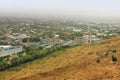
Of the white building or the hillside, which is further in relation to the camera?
the white building

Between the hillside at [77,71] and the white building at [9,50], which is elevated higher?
the hillside at [77,71]

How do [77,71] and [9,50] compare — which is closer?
[77,71]

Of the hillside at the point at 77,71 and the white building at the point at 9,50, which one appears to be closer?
the hillside at the point at 77,71

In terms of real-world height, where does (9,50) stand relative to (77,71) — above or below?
below

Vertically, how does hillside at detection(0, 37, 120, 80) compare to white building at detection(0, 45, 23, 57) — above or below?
above

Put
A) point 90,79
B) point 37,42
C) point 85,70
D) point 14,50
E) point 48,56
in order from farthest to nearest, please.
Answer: point 37,42, point 14,50, point 48,56, point 85,70, point 90,79

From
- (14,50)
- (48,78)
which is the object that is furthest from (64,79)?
(14,50)

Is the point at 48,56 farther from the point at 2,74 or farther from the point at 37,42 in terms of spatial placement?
the point at 37,42

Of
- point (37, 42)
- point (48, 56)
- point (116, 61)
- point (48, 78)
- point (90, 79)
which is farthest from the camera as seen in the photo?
point (37, 42)

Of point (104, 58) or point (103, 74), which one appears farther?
point (104, 58)
